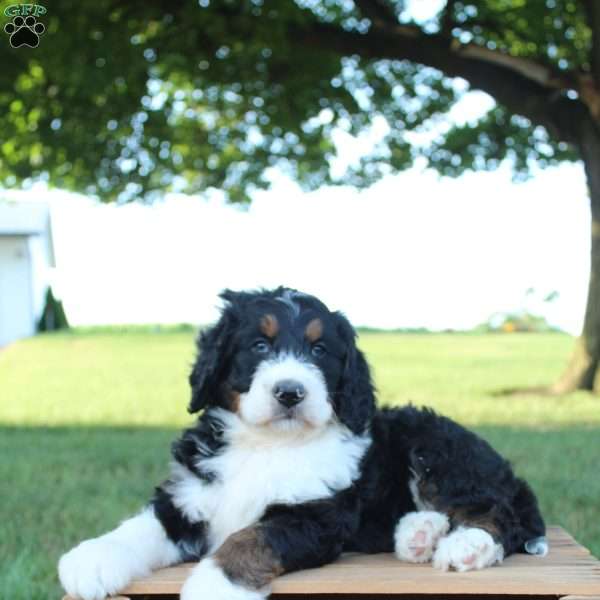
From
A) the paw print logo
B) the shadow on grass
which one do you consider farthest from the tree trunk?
the paw print logo

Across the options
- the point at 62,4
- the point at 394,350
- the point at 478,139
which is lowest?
the point at 394,350

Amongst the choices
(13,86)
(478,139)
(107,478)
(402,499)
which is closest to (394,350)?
(478,139)

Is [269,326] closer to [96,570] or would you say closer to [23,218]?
[96,570]

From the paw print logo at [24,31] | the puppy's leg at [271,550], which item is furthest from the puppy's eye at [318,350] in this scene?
the paw print logo at [24,31]

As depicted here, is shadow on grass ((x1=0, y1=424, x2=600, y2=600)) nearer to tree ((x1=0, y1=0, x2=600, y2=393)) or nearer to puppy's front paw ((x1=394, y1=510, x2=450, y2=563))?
puppy's front paw ((x1=394, y1=510, x2=450, y2=563))

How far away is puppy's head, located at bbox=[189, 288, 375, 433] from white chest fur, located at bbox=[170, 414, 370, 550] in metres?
0.10

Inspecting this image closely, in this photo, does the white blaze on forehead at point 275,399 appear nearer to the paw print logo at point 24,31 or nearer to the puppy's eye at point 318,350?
the puppy's eye at point 318,350

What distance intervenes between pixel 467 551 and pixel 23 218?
3267 cm

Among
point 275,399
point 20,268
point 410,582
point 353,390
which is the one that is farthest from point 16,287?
point 410,582

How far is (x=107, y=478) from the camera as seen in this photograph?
27.3 feet

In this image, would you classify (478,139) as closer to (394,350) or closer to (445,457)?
(394,350)

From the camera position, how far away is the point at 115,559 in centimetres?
369

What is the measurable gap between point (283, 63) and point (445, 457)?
12658mm

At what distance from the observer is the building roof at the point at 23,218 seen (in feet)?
112
